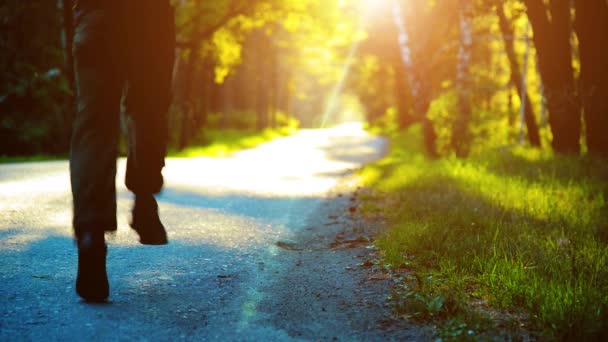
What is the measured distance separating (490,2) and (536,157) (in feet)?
9.33

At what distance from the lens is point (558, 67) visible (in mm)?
9703

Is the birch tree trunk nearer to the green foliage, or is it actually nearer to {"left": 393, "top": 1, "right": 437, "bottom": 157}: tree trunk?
{"left": 393, "top": 1, "right": 437, "bottom": 157}: tree trunk

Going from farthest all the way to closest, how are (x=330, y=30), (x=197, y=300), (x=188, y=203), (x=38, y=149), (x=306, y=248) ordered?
1. (x=330, y=30)
2. (x=38, y=149)
3. (x=188, y=203)
4. (x=306, y=248)
5. (x=197, y=300)

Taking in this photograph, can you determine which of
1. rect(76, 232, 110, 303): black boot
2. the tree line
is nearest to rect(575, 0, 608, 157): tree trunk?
the tree line

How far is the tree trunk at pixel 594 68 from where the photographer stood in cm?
891

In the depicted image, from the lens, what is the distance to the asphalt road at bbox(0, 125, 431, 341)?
2.72 meters

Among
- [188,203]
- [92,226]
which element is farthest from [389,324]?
[188,203]

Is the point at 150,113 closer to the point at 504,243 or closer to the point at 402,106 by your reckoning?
the point at 504,243

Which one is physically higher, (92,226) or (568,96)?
(568,96)

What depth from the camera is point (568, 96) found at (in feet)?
32.1

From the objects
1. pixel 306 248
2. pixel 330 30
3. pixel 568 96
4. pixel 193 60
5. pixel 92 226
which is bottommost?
pixel 306 248

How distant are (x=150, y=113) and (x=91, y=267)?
98 centimetres

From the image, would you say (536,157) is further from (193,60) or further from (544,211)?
(193,60)

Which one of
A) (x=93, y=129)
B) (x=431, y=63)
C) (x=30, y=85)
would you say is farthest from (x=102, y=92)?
(x=30, y=85)
